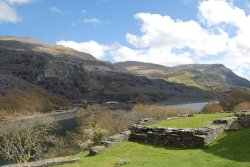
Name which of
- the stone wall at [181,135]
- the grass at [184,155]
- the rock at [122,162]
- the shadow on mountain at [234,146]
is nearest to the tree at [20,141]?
the stone wall at [181,135]

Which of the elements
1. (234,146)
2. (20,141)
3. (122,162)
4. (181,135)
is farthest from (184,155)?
(20,141)

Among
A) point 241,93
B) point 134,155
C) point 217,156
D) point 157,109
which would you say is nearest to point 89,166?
point 134,155

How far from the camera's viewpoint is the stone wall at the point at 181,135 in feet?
115

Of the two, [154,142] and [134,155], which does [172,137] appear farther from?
[134,155]

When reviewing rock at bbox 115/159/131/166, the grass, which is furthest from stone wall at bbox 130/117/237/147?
rock at bbox 115/159/131/166

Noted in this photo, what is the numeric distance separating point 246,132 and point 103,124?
217 ft

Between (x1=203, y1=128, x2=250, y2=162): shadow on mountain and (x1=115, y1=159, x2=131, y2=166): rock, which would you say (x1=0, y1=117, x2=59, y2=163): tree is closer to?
(x1=115, y1=159, x2=131, y2=166): rock

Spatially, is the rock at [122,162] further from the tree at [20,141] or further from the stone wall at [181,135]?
the tree at [20,141]

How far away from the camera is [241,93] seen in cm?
13875

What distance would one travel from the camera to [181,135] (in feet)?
119

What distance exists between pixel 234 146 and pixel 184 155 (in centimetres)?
450

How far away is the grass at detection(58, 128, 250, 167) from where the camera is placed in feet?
90.7

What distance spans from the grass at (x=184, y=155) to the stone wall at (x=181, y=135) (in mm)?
869

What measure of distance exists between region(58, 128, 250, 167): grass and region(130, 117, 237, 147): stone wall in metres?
0.87
